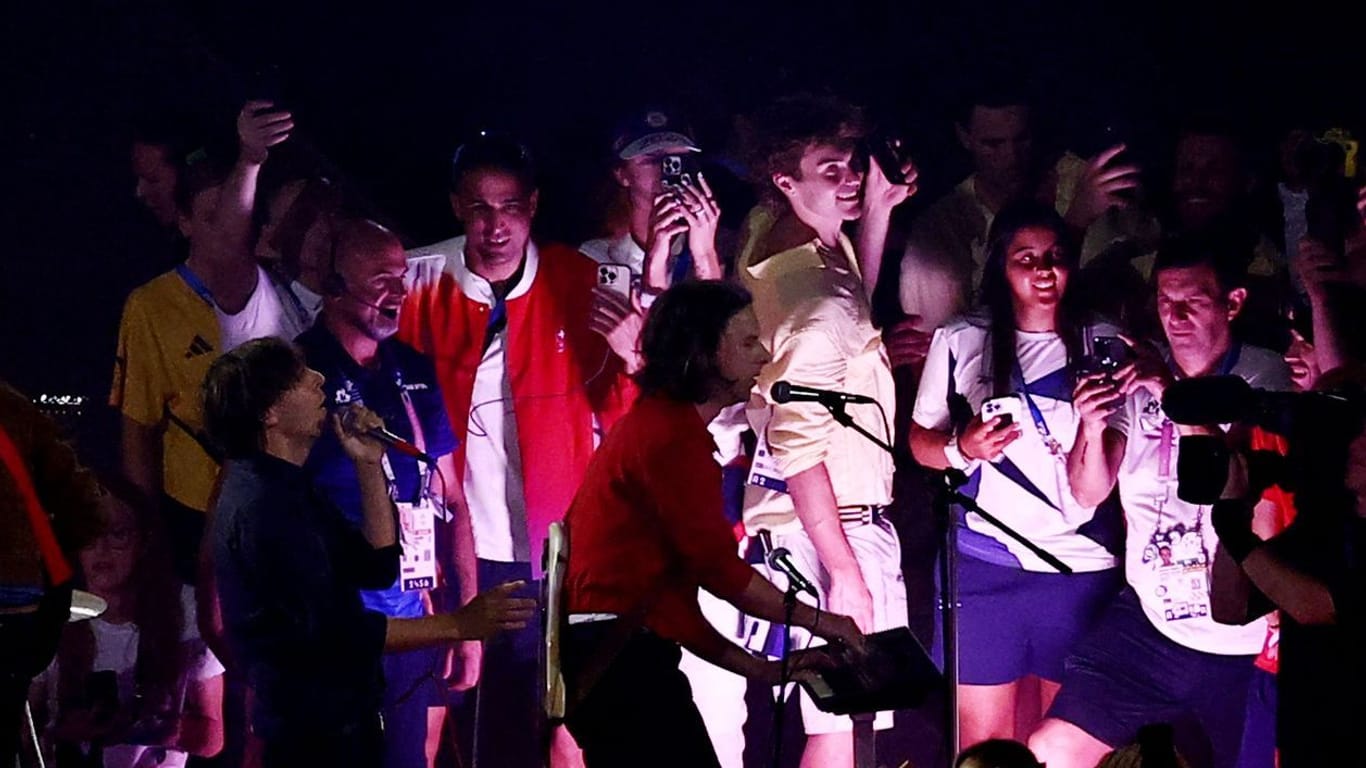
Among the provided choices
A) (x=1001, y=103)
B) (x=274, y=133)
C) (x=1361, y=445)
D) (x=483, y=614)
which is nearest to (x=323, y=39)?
(x=274, y=133)

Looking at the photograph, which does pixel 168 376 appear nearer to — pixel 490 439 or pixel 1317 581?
pixel 490 439

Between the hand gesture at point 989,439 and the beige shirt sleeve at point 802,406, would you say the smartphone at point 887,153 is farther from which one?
the hand gesture at point 989,439

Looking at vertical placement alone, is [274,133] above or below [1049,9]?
below

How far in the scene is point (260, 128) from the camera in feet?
19.3

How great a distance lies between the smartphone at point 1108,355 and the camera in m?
6.00

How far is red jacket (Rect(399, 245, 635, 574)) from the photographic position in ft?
19.7

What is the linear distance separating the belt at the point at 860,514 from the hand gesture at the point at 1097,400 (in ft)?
2.73

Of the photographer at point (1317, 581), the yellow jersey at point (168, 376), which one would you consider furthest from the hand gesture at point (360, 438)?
the photographer at point (1317, 581)

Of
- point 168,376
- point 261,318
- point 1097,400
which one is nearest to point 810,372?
point 1097,400

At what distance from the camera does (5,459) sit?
3.02 m

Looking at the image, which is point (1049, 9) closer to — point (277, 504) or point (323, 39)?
point (323, 39)

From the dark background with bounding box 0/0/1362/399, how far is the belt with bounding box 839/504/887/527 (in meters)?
1.18

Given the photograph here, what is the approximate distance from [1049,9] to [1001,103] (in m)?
0.46

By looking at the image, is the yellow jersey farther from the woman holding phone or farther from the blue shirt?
the woman holding phone
